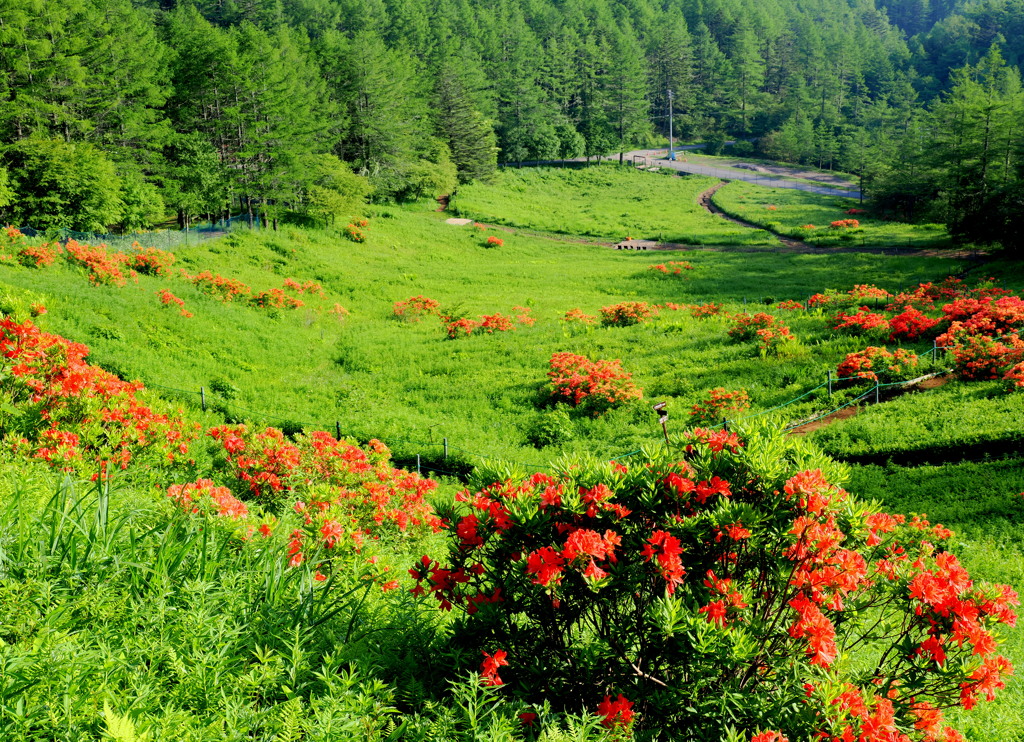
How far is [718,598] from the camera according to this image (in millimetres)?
4121

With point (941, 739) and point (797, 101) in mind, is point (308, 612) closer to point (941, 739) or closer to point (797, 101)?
point (941, 739)

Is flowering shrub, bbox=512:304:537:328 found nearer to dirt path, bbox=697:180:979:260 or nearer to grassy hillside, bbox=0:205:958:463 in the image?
grassy hillside, bbox=0:205:958:463

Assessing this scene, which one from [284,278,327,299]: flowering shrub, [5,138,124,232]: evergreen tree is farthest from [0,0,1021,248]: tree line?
[284,278,327,299]: flowering shrub

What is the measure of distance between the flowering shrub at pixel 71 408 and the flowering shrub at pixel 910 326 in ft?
64.2

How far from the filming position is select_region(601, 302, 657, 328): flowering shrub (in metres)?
25.8

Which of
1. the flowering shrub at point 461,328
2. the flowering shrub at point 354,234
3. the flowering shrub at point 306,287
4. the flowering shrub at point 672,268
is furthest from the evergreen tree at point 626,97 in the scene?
the flowering shrub at point 461,328

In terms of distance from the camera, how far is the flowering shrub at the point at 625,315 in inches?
1014

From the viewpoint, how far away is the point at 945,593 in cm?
392

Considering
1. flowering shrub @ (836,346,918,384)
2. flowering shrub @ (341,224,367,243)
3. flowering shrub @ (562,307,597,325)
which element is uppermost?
flowering shrub @ (341,224,367,243)

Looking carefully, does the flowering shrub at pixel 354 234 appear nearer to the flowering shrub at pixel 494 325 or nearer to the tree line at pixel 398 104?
the tree line at pixel 398 104

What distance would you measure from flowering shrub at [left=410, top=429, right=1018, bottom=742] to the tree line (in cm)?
3229

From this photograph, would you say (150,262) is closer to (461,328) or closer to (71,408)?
(461,328)

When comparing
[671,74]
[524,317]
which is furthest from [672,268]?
[671,74]

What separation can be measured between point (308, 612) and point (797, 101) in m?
129
